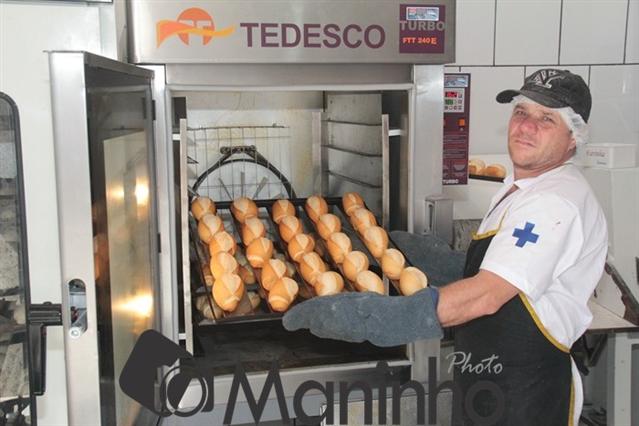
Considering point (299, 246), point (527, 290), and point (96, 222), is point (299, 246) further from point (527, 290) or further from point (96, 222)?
point (96, 222)

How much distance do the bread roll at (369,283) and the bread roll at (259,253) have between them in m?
0.25

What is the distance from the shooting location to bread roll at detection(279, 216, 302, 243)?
1.75m

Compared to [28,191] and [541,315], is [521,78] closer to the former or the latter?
[541,315]

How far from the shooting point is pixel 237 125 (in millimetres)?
1988

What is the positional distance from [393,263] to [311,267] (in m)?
0.21

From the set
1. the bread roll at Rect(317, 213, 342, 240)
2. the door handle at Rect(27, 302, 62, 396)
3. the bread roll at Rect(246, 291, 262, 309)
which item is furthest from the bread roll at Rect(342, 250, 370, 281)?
the door handle at Rect(27, 302, 62, 396)

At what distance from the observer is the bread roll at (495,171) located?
228 centimetres

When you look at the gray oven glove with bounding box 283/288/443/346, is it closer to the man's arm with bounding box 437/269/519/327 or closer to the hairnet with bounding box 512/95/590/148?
the man's arm with bounding box 437/269/519/327

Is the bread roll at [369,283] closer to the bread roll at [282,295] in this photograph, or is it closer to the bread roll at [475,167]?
the bread roll at [282,295]

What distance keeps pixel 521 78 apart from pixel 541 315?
1.21 m

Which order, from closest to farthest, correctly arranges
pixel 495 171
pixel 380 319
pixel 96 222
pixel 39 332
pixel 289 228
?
pixel 96 222
pixel 39 332
pixel 380 319
pixel 289 228
pixel 495 171

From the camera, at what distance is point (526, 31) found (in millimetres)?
2350

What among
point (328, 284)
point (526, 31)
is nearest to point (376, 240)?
point (328, 284)

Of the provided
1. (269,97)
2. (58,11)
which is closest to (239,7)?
(58,11)
